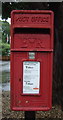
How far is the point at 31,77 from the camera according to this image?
12.7ft

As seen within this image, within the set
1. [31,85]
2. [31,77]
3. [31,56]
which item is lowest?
[31,85]

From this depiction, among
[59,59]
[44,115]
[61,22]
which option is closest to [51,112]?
[44,115]

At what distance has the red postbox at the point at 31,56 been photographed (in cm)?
381

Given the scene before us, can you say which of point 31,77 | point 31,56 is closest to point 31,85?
point 31,77

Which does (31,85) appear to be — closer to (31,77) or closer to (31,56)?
(31,77)

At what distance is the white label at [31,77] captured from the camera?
12.6 ft

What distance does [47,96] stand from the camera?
155 inches

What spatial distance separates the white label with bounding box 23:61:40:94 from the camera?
3.84m

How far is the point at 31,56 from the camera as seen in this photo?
12.6 feet

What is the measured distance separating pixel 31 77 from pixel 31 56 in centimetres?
30

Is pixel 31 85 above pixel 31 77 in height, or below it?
below

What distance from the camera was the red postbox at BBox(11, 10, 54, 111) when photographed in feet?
12.5

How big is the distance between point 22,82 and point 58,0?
9.62 ft

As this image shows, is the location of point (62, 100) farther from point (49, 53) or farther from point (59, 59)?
point (49, 53)
